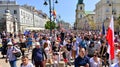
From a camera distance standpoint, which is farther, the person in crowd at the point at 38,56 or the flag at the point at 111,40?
the person in crowd at the point at 38,56

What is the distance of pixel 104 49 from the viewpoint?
1678 centimetres

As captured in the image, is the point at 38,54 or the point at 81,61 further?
the point at 38,54

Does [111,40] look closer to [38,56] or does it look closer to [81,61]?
[81,61]

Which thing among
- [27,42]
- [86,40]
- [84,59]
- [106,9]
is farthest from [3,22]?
[106,9]

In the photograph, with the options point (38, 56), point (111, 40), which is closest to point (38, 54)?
point (38, 56)

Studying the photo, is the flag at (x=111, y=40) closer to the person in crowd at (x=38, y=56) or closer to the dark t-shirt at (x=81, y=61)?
the dark t-shirt at (x=81, y=61)

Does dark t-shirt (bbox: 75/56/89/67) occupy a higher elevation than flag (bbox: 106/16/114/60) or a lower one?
lower

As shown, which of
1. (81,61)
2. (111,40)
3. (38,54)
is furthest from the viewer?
(38,54)

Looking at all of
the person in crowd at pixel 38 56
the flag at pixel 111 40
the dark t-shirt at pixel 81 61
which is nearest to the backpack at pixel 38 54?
the person in crowd at pixel 38 56

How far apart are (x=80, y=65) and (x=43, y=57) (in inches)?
133

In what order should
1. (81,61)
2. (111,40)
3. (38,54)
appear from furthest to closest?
(38,54) → (81,61) → (111,40)

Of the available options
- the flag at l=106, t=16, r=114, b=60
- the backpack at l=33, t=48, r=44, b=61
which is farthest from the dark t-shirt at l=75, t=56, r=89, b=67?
the backpack at l=33, t=48, r=44, b=61

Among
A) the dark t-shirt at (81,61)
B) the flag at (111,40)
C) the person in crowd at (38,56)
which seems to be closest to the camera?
the flag at (111,40)

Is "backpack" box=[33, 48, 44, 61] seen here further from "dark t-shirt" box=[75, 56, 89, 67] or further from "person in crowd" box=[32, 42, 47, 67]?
"dark t-shirt" box=[75, 56, 89, 67]
